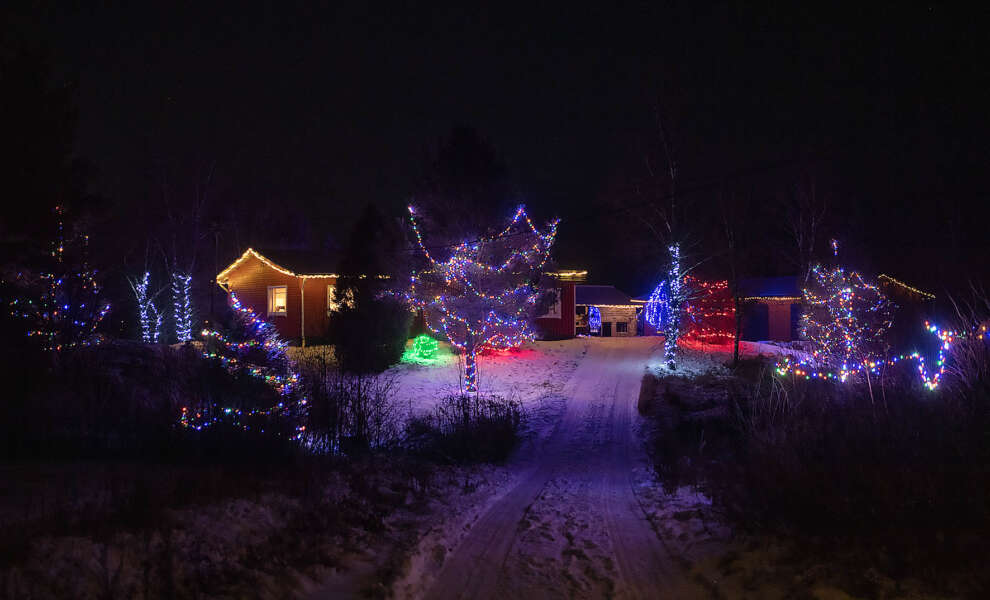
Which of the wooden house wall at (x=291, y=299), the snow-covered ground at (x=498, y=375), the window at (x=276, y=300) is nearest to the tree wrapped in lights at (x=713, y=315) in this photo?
the snow-covered ground at (x=498, y=375)

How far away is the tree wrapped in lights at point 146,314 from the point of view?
89.1 ft

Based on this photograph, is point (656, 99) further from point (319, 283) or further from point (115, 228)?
point (115, 228)

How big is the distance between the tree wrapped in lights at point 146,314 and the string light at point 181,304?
0.81 metres

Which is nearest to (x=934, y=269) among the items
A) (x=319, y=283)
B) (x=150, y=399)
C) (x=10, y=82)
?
(x=319, y=283)

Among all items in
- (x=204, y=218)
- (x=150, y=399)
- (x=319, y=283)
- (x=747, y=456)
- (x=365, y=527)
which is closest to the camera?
Answer: (x=365, y=527)

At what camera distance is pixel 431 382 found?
67.8 ft

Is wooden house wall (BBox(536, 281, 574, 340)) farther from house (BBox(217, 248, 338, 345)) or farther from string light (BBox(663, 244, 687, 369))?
house (BBox(217, 248, 338, 345))

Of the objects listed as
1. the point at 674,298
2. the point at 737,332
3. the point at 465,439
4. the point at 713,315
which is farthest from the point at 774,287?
the point at 465,439

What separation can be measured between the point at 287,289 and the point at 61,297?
14024mm

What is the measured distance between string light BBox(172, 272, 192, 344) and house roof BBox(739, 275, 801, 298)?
1201 inches

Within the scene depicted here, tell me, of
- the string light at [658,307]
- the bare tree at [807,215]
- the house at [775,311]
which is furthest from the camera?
the house at [775,311]

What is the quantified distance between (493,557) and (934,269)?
39856mm

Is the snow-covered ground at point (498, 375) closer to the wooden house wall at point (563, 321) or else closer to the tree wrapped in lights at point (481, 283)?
the tree wrapped in lights at point (481, 283)

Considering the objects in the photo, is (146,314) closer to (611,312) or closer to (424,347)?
(424,347)
